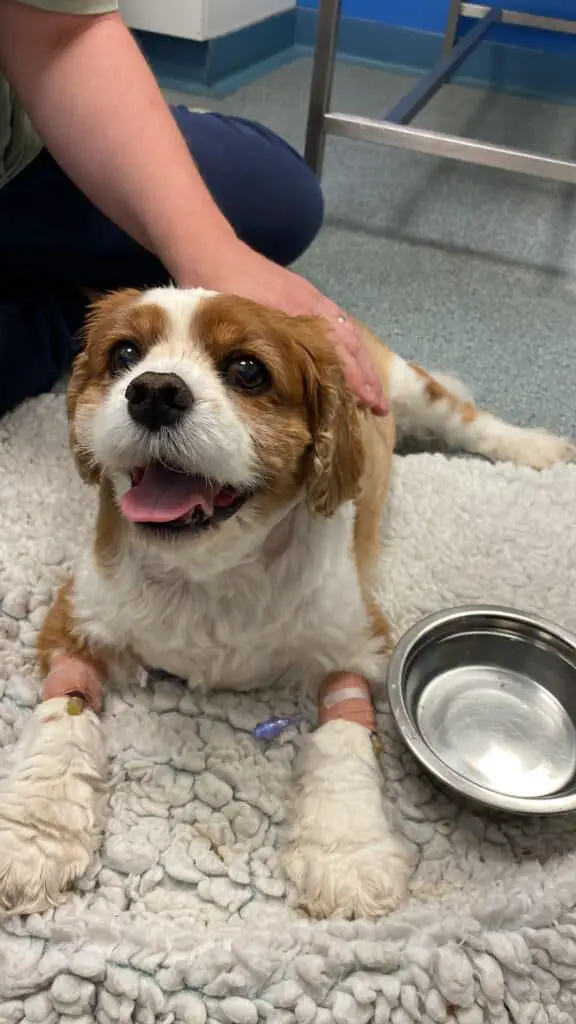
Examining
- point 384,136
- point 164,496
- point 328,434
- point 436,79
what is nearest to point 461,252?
point 384,136

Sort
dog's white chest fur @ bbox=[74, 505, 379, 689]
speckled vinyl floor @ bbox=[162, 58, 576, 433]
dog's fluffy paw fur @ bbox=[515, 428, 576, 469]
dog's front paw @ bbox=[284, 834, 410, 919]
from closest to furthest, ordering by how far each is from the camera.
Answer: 1. dog's front paw @ bbox=[284, 834, 410, 919]
2. dog's white chest fur @ bbox=[74, 505, 379, 689]
3. dog's fluffy paw fur @ bbox=[515, 428, 576, 469]
4. speckled vinyl floor @ bbox=[162, 58, 576, 433]

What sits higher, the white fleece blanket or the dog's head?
the dog's head

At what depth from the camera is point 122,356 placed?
98 centimetres

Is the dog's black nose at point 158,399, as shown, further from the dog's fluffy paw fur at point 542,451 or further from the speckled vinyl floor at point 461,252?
the speckled vinyl floor at point 461,252

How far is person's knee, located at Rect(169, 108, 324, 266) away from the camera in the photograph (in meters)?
1.75

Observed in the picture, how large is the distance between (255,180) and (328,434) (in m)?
0.96

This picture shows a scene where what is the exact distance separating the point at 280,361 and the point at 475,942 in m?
0.60

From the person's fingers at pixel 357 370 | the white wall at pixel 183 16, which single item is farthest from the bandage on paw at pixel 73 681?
the white wall at pixel 183 16

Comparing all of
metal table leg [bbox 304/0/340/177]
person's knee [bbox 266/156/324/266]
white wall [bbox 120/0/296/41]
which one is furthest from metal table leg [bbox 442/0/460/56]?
person's knee [bbox 266/156/324/266]

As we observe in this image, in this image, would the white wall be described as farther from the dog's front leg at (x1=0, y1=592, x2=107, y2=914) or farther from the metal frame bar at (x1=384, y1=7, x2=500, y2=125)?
the dog's front leg at (x1=0, y1=592, x2=107, y2=914)

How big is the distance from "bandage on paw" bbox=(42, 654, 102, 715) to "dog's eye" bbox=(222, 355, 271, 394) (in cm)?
43

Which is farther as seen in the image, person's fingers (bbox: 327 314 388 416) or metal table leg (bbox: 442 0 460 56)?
metal table leg (bbox: 442 0 460 56)

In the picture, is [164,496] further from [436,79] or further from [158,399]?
[436,79]

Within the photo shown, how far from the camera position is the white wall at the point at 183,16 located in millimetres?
3299
